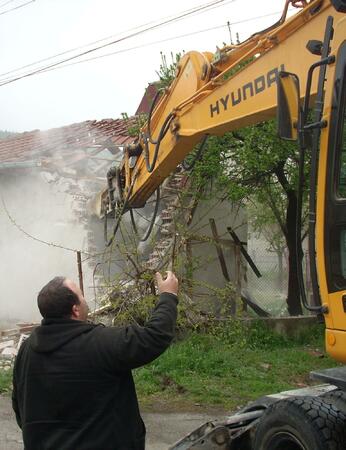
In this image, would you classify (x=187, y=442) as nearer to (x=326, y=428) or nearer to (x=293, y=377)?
(x=326, y=428)

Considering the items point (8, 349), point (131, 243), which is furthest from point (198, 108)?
point (8, 349)

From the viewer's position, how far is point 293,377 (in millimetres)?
7957

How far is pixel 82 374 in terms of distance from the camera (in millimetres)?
2537

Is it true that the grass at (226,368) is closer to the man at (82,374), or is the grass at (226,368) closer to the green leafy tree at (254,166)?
the green leafy tree at (254,166)

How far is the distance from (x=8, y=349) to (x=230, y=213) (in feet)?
17.6

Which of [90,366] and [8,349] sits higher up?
[90,366]

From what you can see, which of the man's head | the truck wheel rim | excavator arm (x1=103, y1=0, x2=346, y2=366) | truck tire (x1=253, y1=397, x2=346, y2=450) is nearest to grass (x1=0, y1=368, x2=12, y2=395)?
excavator arm (x1=103, y1=0, x2=346, y2=366)

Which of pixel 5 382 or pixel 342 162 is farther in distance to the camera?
pixel 5 382

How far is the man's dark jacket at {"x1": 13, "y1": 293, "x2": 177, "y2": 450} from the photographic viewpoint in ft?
8.23

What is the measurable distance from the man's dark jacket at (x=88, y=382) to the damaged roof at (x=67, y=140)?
10.5 m

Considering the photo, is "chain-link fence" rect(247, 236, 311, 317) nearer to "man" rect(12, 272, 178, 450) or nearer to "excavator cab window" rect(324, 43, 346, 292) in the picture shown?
"excavator cab window" rect(324, 43, 346, 292)

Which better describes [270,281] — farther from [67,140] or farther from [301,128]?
[301,128]

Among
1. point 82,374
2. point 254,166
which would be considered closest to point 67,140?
point 254,166

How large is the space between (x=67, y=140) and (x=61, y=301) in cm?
1317
